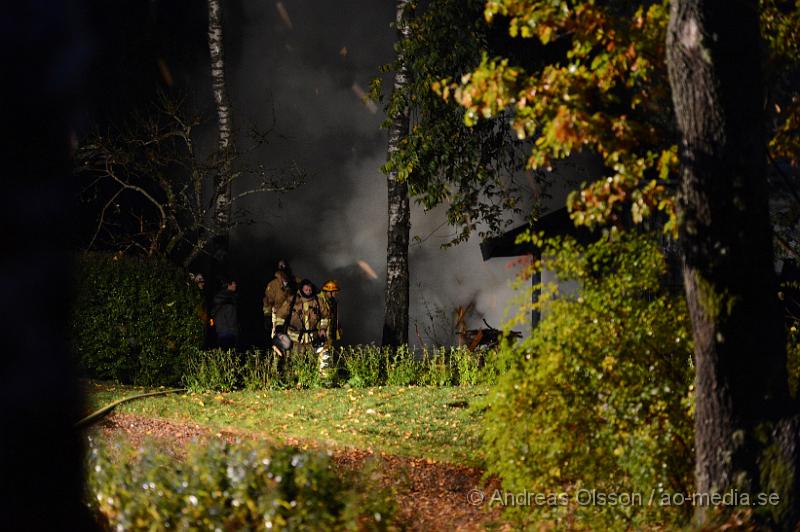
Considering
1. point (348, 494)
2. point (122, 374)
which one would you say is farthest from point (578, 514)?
point (122, 374)

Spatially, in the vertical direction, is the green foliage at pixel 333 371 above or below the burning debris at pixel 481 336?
below

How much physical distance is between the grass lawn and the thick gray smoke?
18.6ft

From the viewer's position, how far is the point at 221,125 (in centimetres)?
1745

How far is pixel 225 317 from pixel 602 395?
1037 cm

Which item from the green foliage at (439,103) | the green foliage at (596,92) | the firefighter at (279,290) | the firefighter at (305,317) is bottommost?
the firefighter at (305,317)

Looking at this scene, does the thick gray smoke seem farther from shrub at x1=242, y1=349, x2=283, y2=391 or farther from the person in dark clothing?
shrub at x1=242, y1=349, x2=283, y2=391

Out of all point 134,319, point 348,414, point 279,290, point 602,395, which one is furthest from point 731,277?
point 279,290

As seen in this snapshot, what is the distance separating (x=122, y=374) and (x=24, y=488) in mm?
11862

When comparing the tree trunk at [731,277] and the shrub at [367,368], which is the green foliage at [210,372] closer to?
the shrub at [367,368]

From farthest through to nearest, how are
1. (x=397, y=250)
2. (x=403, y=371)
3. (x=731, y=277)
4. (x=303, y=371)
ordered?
(x=397, y=250), (x=403, y=371), (x=303, y=371), (x=731, y=277)

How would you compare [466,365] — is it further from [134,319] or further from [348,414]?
[134,319]

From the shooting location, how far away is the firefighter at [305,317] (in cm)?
1541

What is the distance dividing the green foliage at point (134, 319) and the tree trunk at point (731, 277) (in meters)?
10.0

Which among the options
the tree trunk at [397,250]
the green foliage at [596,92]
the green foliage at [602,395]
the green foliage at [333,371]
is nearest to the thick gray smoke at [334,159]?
the tree trunk at [397,250]
